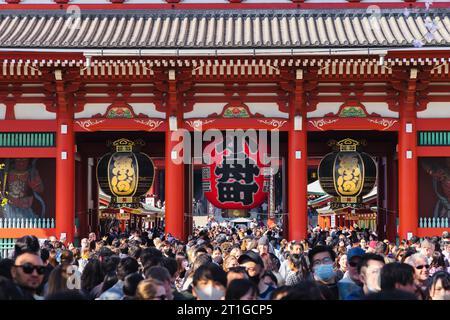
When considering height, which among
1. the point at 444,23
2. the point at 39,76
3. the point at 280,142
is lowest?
the point at 280,142

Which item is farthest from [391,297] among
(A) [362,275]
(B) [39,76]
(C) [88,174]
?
(C) [88,174]

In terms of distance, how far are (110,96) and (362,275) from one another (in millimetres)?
14136

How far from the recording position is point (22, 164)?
2147cm

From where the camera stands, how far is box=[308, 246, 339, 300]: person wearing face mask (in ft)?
28.6

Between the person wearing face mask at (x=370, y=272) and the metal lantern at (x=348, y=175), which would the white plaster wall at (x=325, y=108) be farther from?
the person wearing face mask at (x=370, y=272)

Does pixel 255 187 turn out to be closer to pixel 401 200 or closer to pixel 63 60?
pixel 401 200

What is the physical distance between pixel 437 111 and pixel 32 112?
10383mm

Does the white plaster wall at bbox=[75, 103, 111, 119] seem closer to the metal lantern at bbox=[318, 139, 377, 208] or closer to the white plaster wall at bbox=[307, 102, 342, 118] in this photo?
the white plaster wall at bbox=[307, 102, 342, 118]

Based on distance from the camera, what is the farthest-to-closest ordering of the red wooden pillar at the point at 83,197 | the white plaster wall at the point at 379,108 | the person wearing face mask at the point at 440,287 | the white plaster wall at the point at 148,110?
1. the red wooden pillar at the point at 83,197
2. the white plaster wall at the point at 148,110
3. the white plaster wall at the point at 379,108
4. the person wearing face mask at the point at 440,287

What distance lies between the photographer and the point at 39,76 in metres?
20.6

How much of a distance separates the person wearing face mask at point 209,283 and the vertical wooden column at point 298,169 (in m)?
13.5

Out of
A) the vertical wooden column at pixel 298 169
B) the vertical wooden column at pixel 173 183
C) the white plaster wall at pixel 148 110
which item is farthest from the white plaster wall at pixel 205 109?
the vertical wooden column at pixel 298 169

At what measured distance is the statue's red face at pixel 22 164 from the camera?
21.5 metres

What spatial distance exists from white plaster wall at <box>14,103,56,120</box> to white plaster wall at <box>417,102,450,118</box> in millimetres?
9474
